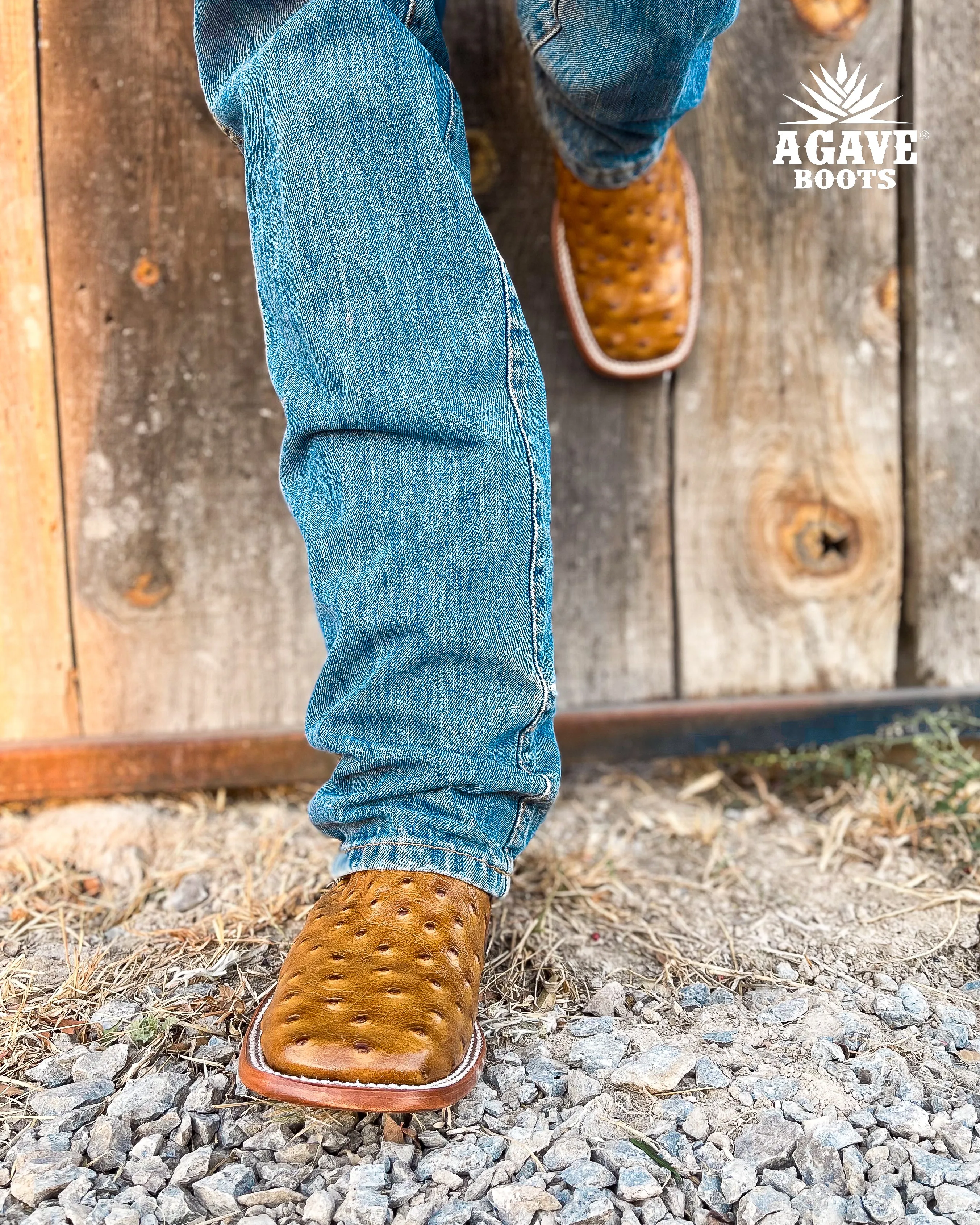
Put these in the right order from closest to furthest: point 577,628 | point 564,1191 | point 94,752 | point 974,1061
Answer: point 564,1191 → point 974,1061 → point 94,752 → point 577,628

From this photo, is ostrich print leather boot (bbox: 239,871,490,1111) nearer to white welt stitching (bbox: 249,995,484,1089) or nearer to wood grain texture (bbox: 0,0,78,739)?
white welt stitching (bbox: 249,995,484,1089)

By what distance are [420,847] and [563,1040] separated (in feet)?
0.64

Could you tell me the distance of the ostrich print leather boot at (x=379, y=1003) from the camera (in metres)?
0.63

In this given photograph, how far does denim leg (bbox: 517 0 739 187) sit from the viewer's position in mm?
774

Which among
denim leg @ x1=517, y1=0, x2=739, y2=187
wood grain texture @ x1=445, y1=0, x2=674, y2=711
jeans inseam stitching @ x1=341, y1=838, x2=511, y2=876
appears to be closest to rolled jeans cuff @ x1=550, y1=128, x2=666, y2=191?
denim leg @ x1=517, y1=0, x2=739, y2=187

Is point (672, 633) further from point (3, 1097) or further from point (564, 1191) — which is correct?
point (3, 1097)

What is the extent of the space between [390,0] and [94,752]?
92 cm

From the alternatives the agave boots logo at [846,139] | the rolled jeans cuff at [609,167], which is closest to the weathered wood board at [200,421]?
the rolled jeans cuff at [609,167]

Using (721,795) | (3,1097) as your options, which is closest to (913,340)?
(721,795)

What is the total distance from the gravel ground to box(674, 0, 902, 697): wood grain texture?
281 mm

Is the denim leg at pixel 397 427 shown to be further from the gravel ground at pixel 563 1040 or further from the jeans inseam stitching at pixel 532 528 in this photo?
the gravel ground at pixel 563 1040

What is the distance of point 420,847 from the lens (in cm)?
77

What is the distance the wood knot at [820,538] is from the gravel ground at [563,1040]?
0.36 meters

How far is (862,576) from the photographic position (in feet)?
4.35
